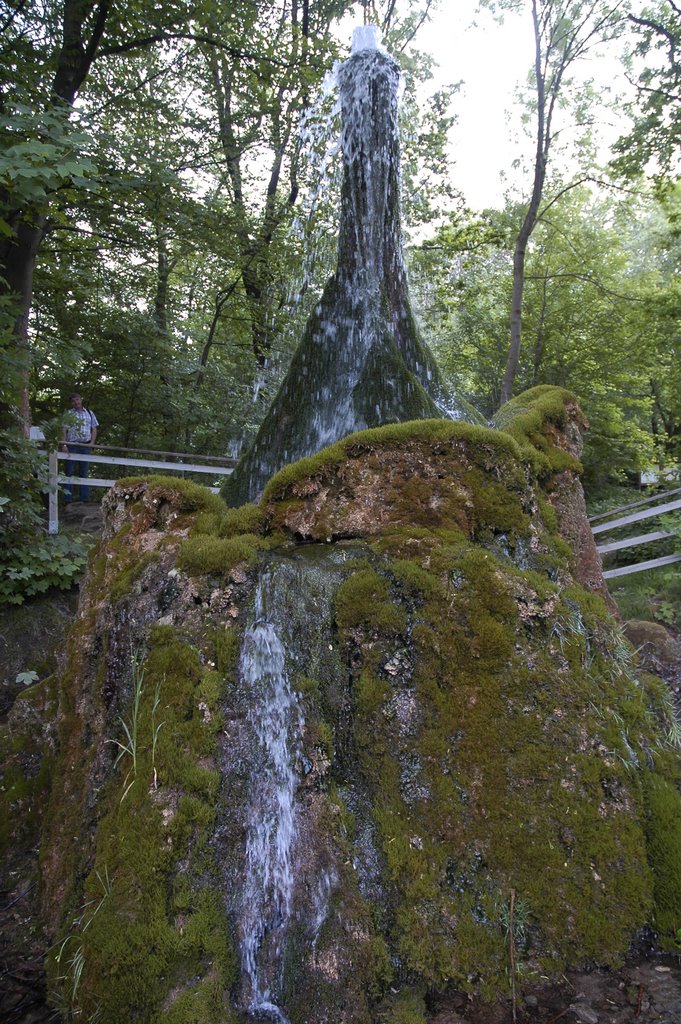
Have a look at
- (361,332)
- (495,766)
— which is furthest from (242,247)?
(495,766)

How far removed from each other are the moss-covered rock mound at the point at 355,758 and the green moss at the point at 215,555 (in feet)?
0.06

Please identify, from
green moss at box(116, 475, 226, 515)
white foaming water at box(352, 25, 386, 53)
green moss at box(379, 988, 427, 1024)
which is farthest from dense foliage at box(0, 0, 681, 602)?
green moss at box(379, 988, 427, 1024)

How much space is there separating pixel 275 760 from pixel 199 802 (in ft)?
1.10

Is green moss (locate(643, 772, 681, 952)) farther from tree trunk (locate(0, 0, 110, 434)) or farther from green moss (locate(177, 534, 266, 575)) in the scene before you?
tree trunk (locate(0, 0, 110, 434))

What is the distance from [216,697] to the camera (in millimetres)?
2531

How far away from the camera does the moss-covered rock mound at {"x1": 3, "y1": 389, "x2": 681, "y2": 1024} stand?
6.93 feet

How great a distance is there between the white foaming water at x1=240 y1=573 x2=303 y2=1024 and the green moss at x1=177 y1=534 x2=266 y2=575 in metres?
0.15

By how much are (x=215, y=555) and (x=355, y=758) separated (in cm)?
110

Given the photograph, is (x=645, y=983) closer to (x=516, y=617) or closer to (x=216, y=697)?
(x=516, y=617)

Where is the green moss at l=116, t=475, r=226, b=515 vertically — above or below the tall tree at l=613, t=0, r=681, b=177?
below

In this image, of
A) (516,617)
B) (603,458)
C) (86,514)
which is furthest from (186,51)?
(516,617)

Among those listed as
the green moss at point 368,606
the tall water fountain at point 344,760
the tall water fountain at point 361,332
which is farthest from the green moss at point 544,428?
the green moss at point 368,606

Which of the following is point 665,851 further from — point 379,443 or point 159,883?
point 379,443

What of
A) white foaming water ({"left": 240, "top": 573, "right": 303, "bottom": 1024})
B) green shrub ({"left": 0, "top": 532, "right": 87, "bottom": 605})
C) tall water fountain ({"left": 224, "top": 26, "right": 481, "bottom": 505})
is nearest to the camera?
white foaming water ({"left": 240, "top": 573, "right": 303, "bottom": 1024})
